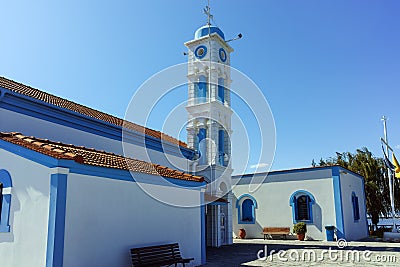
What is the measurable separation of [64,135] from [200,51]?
34.0 ft

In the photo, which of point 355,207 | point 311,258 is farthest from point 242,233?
point 311,258

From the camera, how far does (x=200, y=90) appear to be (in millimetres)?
18750

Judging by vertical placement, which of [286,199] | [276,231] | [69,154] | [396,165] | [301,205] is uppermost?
[396,165]

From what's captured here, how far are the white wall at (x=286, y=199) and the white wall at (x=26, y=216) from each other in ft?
51.5

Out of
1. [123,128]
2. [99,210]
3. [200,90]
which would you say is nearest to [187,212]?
[99,210]

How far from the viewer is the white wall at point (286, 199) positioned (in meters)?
18.9

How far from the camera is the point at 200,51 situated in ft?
63.2

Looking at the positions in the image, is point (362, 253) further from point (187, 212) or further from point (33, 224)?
point (33, 224)

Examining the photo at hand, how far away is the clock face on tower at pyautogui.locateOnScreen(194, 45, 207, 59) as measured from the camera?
19031 millimetres

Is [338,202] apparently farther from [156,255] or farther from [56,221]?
[56,221]

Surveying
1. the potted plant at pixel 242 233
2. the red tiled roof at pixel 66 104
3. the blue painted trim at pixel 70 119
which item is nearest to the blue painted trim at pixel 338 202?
the potted plant at pixel 242 233

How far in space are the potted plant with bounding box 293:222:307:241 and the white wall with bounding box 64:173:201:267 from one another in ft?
33.2

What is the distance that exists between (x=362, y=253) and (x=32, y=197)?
11.7 meters

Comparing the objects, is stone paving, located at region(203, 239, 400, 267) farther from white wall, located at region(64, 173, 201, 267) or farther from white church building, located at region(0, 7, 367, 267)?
white wall, located at region(64, 173, 201, 267)
